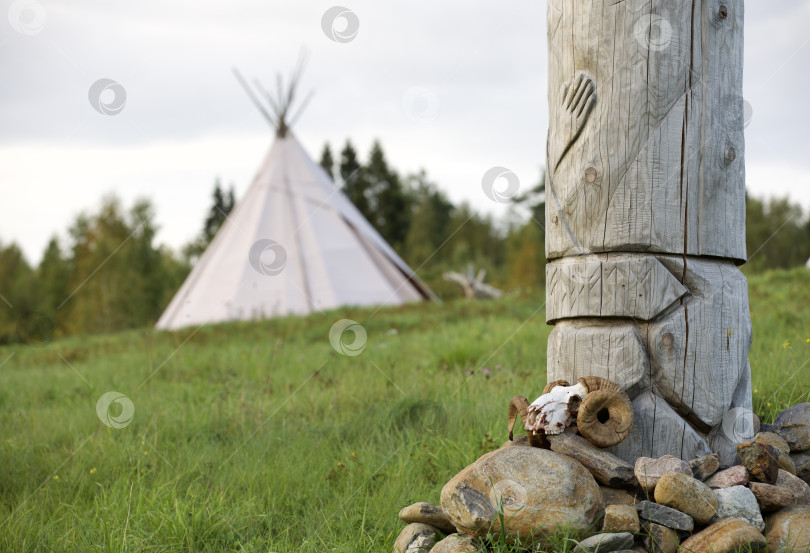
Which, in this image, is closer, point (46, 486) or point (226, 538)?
point (226, 538)

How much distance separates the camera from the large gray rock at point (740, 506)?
2.06m

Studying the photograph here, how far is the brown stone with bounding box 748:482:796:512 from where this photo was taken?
2.10m

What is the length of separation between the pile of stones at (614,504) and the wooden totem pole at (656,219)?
0.58 ft

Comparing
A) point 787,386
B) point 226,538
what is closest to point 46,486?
point 226,538

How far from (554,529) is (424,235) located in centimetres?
2973

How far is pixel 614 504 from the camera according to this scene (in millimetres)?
2074

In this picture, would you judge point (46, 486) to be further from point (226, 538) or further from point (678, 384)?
point (678, 384)

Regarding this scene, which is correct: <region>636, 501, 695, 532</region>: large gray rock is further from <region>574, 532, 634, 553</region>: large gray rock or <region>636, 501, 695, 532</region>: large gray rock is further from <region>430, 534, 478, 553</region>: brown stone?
<region>430, 534, 478, 553</region>: brown stone

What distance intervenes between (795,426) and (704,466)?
0.65 metres

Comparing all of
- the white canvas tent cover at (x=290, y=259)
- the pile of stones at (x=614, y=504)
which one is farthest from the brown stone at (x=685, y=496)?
the white canvas tent cover at (x=290, y=259)

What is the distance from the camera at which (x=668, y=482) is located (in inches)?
79.4

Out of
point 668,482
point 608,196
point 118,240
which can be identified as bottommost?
point 668,482

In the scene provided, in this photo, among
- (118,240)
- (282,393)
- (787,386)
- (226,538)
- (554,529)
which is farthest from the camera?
(118,240)

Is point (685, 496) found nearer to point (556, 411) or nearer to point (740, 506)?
point (740, 506)
